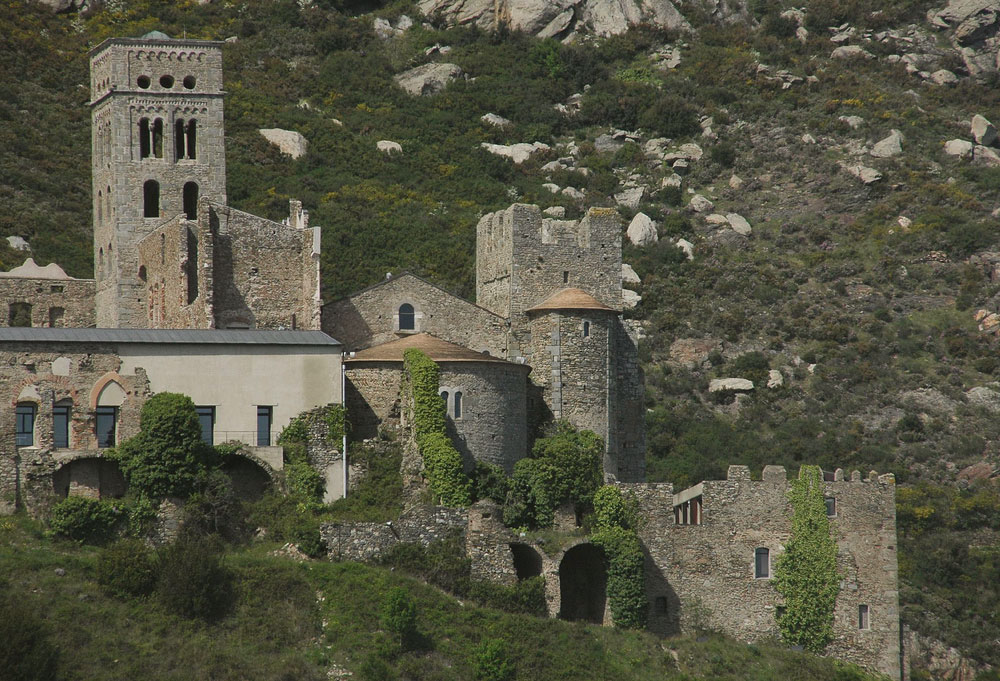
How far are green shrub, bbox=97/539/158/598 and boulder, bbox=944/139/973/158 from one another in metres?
77.0

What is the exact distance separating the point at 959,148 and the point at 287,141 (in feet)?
152

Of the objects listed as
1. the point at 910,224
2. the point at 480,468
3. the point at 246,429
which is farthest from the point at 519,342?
the point at 910,224

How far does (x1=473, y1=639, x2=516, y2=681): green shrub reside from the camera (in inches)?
1786

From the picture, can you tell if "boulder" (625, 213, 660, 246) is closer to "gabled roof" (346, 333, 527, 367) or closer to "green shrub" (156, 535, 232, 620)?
"gabled roof" (346, 333, 527, 367)

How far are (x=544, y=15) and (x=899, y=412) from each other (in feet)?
174

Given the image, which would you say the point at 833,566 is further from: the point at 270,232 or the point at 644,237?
the point at 644,237

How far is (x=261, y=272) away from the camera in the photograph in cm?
5703

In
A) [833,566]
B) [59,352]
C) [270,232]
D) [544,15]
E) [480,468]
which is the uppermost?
[544,15]

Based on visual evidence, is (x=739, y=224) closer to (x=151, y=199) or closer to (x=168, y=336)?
(x=151, y=199)

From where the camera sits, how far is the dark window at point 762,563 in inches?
2050

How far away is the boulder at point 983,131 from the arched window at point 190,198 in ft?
217

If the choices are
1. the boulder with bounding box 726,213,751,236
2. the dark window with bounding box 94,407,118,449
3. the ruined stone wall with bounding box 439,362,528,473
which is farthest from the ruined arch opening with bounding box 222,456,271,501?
the boulder with bounding box 726,213,751,236

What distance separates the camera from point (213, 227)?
56469 millimetres

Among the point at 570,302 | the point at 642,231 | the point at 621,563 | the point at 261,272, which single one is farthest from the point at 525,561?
the point at 642,231
